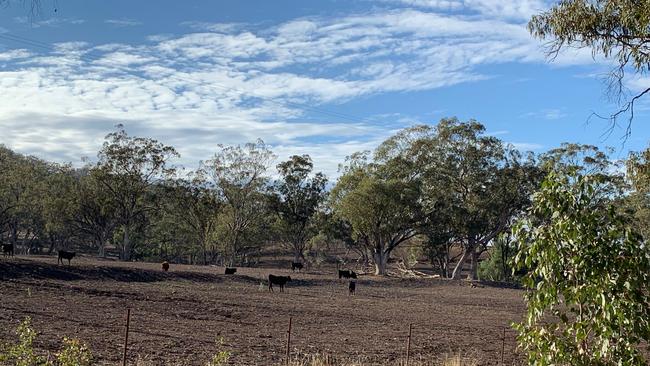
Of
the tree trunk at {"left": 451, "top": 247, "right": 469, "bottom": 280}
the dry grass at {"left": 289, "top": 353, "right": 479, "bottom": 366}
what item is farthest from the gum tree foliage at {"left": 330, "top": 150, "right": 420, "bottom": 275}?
the dry grass at {"left": 289, "top": 353, "right": 479, "bottom": 366}

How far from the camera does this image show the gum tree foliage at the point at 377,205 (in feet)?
184

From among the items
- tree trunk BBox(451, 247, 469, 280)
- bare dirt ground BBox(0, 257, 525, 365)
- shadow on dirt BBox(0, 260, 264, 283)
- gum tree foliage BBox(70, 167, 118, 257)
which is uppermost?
gum tree foliage BBox(70, 167, 118, 257)

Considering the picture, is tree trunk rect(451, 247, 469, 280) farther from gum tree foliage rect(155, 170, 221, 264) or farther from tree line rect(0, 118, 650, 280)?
gum tree foliage rect(155, 170, 221, 264)

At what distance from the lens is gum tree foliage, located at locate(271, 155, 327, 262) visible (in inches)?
2835

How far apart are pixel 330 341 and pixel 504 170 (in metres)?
47.2

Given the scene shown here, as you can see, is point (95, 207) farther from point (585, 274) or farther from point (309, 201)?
point (585, 274)

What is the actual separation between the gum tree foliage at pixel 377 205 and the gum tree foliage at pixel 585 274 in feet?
163

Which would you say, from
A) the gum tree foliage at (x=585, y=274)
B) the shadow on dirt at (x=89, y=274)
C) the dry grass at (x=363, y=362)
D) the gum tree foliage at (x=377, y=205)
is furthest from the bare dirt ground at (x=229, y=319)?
the gum tree foliage at (x=377, y=205)

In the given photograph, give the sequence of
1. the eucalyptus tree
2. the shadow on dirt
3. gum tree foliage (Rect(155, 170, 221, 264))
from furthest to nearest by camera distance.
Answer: gum tree foliage (Rect(155, 170, 221, 264)) < the eucalyptus tree < the shadow on dirt

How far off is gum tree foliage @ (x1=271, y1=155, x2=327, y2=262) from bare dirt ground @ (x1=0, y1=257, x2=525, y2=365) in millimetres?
33494

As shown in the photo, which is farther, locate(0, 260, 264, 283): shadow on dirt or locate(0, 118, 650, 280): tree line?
locate(0, 118, 650, 280): tree line

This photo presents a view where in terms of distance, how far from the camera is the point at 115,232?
8419cm

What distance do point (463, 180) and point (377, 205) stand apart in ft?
34.2

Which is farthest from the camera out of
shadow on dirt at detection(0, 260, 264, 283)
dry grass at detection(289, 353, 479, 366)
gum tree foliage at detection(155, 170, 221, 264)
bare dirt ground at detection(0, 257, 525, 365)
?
gum tree foliage at detection(155, 170, 221, 264)
